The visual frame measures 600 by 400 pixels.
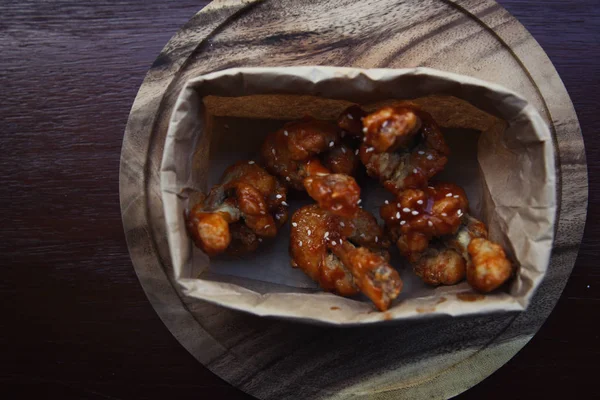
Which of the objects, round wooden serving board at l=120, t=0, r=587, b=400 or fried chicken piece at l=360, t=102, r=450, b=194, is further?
round wooden serving board at l=120, t=0, r=587, b=400

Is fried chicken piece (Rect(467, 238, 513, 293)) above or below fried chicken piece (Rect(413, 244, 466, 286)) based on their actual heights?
above

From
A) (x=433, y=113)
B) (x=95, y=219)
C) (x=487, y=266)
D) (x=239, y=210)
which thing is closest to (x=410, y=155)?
(x=433, y=113)

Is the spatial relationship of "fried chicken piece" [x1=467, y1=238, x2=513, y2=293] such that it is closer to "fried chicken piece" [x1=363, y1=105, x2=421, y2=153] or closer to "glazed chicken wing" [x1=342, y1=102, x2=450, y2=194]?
"glazed chicken wing" [x1=342, y1=102, x2=450, y2=194]

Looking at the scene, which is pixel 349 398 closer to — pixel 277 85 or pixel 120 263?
pixel 120 263

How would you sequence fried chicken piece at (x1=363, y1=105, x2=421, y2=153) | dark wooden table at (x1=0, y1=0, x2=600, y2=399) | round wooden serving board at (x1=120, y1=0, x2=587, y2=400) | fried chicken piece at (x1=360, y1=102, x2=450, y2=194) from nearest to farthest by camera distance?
fried chicken piece at (x1=363, y1=105, x2=421, y2=153) < fried chicken piece at (x1=360, y1=102, x2=450, y2=194) < round wooden serving board at (x1=120, y1=0, x2=587, y2=400) < dark wooden table at (x1=0, y1=0, x2=600, y2=399)

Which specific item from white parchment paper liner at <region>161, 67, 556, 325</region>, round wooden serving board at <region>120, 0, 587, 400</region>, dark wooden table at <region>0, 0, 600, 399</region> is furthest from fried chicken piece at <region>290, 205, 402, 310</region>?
dark wooden table at <region>0, 0, 600, 399</region>

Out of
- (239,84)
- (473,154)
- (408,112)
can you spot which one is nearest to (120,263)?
(239,84)
